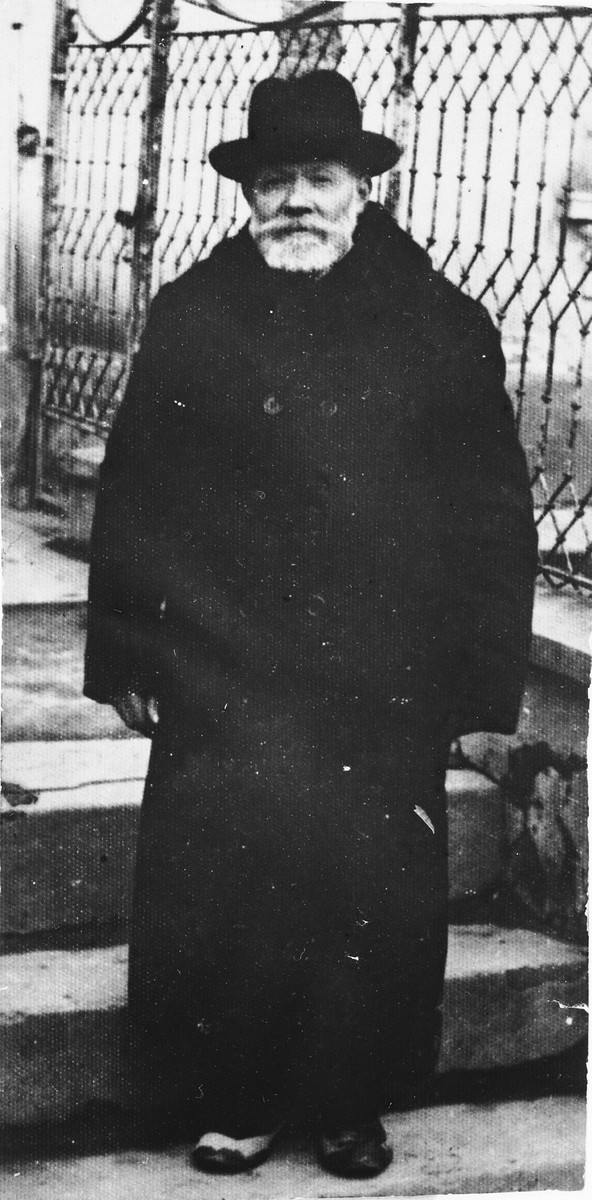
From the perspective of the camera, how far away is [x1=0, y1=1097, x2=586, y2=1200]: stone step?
2582 millimetres

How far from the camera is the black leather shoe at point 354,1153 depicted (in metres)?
2.64

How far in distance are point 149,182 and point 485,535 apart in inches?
37.5

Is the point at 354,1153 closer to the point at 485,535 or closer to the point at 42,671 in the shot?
the point at 42,671

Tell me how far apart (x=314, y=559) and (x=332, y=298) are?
19.5 inches

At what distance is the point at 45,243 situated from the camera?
266cm

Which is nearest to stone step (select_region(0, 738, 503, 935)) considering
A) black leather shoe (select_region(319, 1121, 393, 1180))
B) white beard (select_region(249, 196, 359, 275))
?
black leather shoe (select_region(319, 1121, 393, 1180))

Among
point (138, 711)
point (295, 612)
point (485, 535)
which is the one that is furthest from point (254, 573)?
point (485, 535)

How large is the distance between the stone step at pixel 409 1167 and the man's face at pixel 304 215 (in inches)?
66.4

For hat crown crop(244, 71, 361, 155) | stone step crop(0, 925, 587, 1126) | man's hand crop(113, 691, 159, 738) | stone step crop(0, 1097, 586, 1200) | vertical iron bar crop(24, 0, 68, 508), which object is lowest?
stone step crop(0, 1097, 586, 1200)

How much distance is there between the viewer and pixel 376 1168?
265 cm

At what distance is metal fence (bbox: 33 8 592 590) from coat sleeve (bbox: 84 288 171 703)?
9 centimetres

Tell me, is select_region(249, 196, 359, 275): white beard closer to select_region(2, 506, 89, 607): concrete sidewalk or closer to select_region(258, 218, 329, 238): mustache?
select_region(258, 218, 329, 238): mustache

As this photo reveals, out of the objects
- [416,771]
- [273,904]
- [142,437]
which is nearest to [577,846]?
[416,771]

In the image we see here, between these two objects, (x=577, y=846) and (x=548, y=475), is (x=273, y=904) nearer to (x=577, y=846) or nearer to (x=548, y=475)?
(x=577, y=846)
